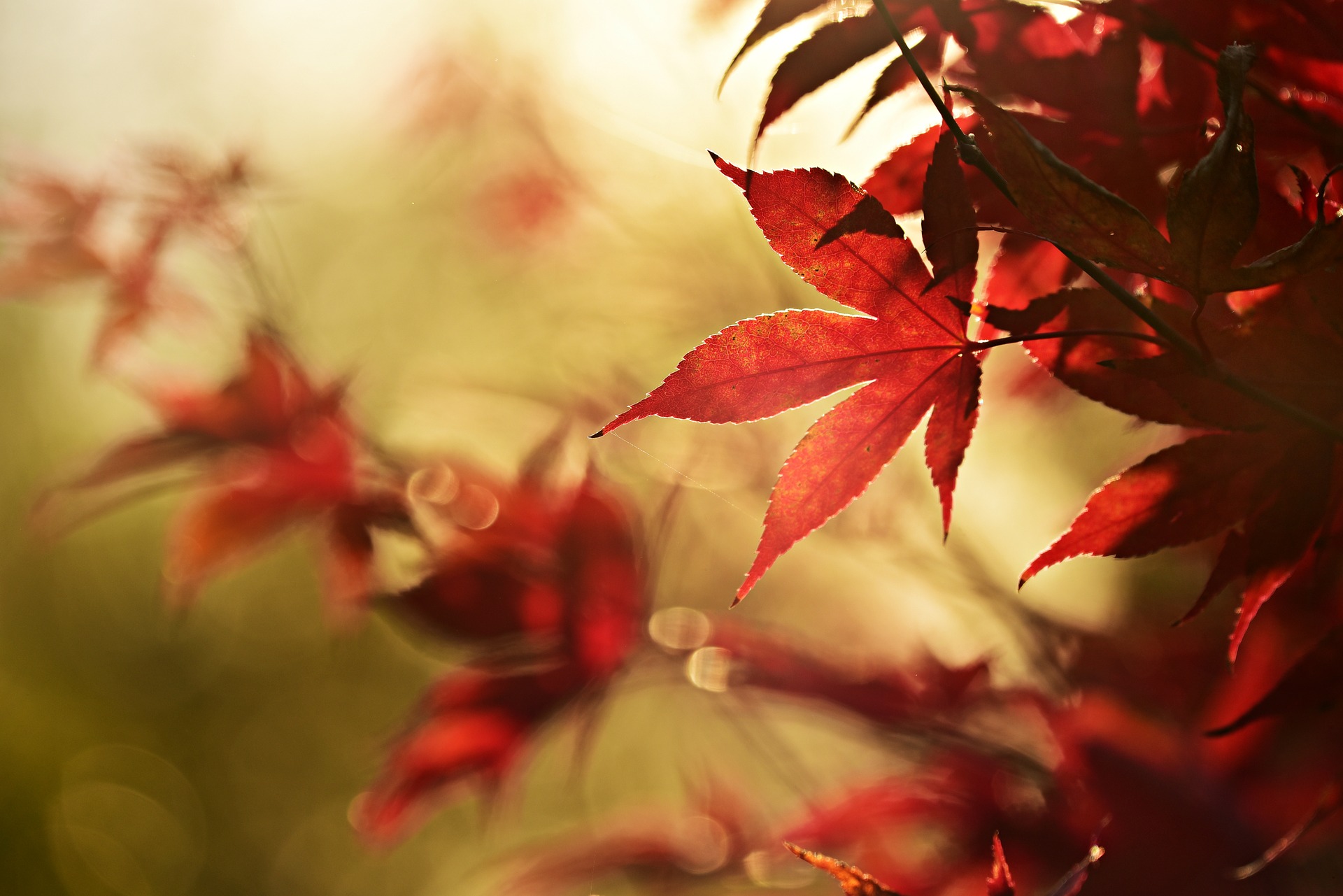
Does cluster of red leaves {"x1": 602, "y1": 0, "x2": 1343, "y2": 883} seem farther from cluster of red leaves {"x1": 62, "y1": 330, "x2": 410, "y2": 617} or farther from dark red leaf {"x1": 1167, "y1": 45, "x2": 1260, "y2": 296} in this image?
cluster of red leaves {"x1": 62, "y1": 330, "x2": 410, "y2": 617}

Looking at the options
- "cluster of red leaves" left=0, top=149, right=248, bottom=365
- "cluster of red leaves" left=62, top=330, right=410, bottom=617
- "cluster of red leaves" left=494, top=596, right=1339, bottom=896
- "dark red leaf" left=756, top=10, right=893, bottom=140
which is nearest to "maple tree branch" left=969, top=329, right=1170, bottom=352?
"dark red leaf" left=756, top=10, right=893, bottom=140

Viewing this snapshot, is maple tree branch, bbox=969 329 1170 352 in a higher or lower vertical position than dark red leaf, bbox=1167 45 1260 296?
lower

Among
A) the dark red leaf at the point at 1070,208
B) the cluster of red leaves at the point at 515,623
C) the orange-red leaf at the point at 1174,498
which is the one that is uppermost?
the dark red leaf at the point at 1070,208

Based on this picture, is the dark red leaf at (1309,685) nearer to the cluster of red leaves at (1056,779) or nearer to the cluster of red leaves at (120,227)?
the cluster of red leaves at (1056,779)

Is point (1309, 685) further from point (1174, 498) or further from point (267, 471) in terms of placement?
point (267, 471)

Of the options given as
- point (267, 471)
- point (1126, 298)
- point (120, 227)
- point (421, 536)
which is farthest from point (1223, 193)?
point (120, 227)

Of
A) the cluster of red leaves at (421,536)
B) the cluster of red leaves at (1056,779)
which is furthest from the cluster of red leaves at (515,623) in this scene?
the cluster of red leaves at (1056,779)

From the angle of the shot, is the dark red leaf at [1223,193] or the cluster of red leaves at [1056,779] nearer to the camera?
the dark red leaf at [1223,193]
